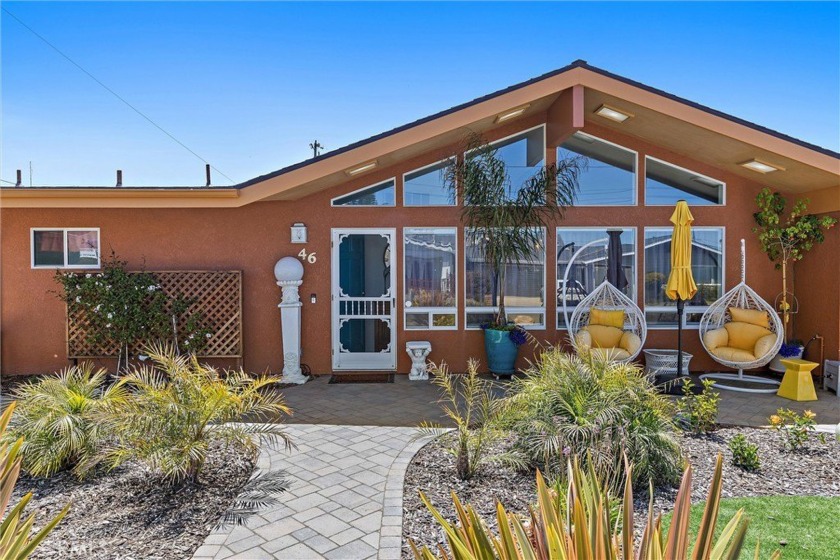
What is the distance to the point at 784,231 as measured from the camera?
7883 mm

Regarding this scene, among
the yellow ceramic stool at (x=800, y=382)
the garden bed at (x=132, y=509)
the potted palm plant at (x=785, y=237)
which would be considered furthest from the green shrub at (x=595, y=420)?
the potted palm plant at (x=785, y=237)

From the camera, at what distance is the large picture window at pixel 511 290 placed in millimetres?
8367

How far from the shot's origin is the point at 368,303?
8.40 m

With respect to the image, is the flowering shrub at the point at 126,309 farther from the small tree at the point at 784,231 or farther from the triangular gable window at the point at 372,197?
the small tree at the point at 784,231

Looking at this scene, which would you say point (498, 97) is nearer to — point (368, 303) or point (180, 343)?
point (368, 303)

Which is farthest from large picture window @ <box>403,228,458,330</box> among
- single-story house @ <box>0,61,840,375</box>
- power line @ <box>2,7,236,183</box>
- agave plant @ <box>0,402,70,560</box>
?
power line @ <box>2,7,236,183</box>

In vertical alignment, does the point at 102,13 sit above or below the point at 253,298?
above

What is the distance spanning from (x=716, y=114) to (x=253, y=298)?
23.0 ft

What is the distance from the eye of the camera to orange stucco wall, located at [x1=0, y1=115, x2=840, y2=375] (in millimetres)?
7910

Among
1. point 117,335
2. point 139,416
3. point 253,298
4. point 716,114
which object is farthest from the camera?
point 253,298

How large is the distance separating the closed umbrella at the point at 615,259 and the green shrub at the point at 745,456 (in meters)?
4.20

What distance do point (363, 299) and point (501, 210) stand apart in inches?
102

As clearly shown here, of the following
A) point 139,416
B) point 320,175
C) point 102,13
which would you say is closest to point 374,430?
point 139,416

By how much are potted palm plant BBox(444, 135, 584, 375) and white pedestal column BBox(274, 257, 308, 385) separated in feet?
9.03
